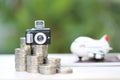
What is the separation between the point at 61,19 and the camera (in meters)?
1.63

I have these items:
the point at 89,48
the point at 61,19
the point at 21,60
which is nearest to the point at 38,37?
the point at 21,60

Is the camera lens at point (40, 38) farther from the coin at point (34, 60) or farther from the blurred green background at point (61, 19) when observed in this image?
the blurred green background at point (61, 19)

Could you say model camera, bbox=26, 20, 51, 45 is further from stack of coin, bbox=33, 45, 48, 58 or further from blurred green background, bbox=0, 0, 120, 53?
blurred green background, bbox=0, 0, 120, 53

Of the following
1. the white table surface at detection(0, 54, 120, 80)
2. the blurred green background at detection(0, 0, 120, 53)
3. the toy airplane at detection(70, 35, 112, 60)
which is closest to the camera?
the white table surface at detection(0, 54, 120, 80)

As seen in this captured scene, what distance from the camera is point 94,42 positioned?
1.39m

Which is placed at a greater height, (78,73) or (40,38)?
(40,38)

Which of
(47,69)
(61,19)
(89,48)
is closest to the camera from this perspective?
(47,69)

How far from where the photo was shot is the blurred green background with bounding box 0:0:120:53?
63.8 inches

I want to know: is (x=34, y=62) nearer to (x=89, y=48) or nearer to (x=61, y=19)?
(x=89, y=48)

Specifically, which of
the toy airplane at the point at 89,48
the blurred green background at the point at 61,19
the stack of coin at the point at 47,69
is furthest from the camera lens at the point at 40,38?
the blurred green background at the point at 61,19

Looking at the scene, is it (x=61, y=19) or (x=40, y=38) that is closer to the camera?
(x=40, y=38)

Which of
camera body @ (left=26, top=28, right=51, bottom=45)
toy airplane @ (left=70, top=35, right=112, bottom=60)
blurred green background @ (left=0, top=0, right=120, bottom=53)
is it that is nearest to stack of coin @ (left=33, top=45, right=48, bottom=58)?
camera body @ (left=26, top=28, right=51, bottom=45)

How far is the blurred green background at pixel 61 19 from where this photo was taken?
1.62 metres

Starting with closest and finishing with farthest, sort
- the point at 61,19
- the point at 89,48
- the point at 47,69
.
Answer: the point at 47,69 < the point at 89,48 < the point at 61,19
